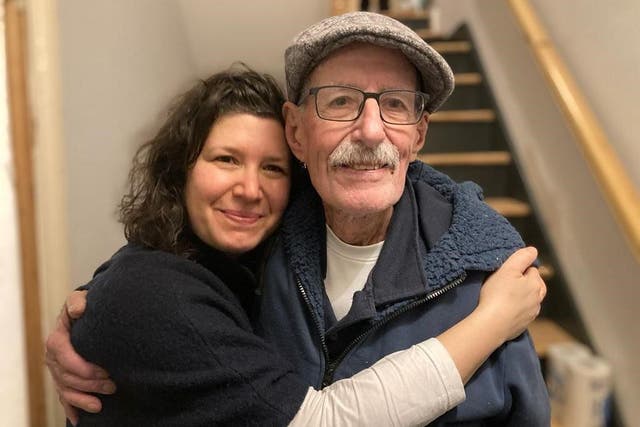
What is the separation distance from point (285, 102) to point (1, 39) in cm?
77

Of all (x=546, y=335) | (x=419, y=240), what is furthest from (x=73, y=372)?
(x=546, y=335)

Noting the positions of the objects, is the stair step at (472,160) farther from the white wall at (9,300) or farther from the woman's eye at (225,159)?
the white wall at (9,300)

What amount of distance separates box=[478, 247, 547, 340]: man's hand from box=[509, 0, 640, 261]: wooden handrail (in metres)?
0.50

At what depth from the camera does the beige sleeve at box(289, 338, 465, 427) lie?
616 millimetres

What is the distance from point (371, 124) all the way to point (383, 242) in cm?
23

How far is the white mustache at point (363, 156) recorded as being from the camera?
76cm

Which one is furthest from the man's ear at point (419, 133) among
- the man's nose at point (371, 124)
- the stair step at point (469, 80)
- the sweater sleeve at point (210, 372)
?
the stair step at point (469, 80)

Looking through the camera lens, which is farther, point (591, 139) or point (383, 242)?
point (591, 139)

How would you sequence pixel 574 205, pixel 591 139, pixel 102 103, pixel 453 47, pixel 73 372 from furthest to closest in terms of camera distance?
1. pixel 453 47
2. pixel 574 205
3. pixel 102 103
4. pixel 591 139
5. pixel 73 372

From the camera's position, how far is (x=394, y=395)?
2.03 feet

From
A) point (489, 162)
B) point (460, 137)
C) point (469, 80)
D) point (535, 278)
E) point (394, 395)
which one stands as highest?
point (469, 80)

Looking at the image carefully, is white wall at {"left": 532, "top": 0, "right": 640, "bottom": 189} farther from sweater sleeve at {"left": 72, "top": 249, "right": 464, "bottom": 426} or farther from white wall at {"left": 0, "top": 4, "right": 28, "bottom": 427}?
white wall at {"left": 0, "top": 4, "right": 28, "bottom": 427}

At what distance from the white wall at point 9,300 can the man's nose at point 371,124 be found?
36.4 inches

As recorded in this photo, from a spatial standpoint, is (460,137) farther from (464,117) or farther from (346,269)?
(346,269)
